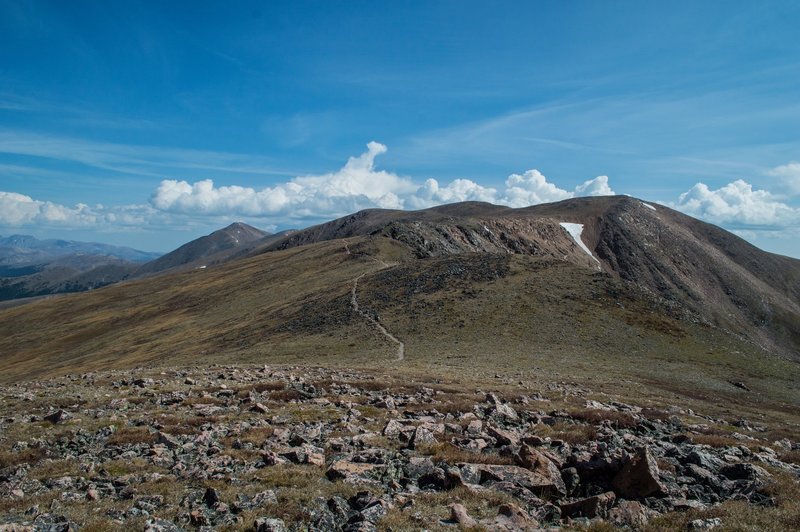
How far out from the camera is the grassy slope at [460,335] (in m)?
41.0

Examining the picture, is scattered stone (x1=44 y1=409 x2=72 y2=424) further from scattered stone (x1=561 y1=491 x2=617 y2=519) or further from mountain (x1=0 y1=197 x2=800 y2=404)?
mountain (x1=0 y1=197 x2=800 y2=404)

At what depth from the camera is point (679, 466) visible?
47.5 ft

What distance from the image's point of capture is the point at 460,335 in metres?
56.6

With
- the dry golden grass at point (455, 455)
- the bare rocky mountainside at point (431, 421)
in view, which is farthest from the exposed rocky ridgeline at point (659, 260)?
the dry golden grass at point (455, 455)

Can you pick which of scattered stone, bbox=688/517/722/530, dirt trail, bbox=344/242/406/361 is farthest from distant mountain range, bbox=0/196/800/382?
scattered stone, bbox=688/517/722/530

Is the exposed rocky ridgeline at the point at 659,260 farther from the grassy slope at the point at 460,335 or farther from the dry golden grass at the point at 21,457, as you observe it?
the dry golden grass at the point at 21,457

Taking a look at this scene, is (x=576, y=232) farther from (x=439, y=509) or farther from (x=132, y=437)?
(x=439, y=509)

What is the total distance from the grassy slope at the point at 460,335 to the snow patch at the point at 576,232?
99835mm

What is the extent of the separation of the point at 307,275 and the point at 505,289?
50134 mm

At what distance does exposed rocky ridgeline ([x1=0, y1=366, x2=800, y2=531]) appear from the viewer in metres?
10.9

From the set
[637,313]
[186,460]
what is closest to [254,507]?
[186,460]

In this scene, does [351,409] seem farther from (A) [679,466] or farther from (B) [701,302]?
(B) [701,302]

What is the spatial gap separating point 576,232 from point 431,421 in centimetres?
18608

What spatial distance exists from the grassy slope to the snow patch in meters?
99.8
